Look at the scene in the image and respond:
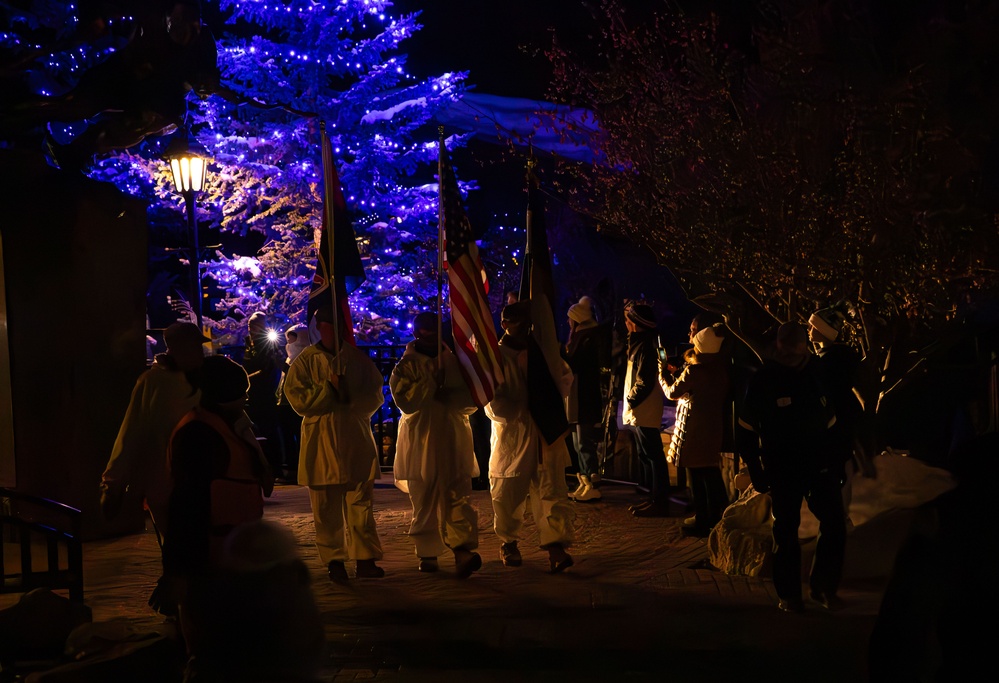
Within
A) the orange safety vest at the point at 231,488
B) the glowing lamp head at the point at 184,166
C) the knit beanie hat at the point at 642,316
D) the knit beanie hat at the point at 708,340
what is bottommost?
the orange safety vest at the point at 231,488

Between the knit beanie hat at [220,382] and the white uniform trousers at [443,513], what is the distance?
11.9ft

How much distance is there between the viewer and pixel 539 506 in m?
9.34

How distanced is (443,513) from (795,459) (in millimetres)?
2965

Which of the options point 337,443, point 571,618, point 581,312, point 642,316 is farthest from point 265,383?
point 571,618

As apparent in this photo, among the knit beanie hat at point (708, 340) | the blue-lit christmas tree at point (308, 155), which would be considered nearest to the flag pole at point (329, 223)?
the knit beanie hat at point (708, 340)

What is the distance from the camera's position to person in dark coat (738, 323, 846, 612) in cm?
748

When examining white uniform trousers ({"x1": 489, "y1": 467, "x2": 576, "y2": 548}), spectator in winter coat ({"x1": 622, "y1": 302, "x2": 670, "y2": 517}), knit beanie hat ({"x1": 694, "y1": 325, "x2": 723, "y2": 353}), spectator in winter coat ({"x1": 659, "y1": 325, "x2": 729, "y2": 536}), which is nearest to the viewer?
white uniform trousers ({"x1": 489, "y1": 467, "x2": 576, "y2": 548})

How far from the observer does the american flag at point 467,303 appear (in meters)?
9.02

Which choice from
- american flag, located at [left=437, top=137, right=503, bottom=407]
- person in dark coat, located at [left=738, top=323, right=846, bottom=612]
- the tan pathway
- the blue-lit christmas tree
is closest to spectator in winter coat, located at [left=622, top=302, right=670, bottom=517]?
the tan pathway

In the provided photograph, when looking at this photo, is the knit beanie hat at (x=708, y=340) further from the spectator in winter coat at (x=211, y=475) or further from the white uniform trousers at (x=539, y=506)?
the spectator in winter coat at (x=211, y=475)

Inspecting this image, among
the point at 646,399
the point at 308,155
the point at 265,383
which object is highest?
the point at 308,155

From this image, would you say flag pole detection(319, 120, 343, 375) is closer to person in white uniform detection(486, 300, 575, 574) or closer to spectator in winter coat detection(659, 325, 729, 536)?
person in white uniform detection(486, 300, 575, 574)

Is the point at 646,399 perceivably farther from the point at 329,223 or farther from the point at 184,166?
the point at 184,166

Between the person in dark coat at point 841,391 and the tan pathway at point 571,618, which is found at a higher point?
the person in dark coat at point 841,391
